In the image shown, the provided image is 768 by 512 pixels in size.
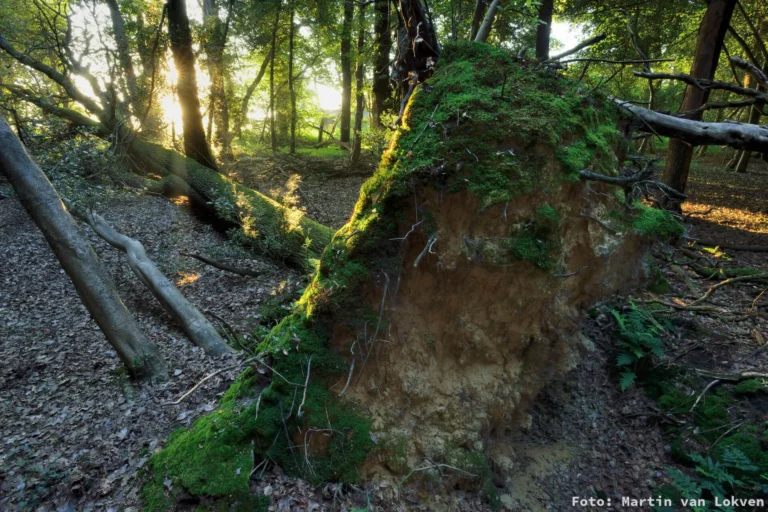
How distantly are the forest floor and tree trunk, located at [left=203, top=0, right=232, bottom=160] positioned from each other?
23.6 ft

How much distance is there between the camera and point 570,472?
4.04 m

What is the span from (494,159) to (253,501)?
10.7ft

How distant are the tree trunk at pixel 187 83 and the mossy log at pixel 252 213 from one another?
58cm

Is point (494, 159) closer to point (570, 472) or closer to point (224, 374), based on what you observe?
point (570, 472)

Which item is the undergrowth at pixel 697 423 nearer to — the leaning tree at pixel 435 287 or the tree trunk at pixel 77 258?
the leaning tree at pixel 435 287

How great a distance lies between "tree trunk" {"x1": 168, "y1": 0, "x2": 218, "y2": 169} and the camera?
9.91m

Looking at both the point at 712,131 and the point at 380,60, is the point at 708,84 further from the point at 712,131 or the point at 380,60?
the point at 380,60

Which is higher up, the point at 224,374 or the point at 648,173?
the point at 648,173

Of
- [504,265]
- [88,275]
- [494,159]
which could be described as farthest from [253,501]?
[88,275]

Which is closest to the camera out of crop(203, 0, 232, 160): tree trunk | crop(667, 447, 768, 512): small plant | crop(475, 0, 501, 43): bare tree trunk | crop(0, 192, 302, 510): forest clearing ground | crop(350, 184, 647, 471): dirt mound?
crop(350, 184, 647, 471): dirt mound

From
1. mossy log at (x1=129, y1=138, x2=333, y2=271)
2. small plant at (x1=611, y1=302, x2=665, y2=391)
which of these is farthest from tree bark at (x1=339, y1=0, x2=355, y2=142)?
small plant at (x1=611, y1=302, x2=665, y2=391)

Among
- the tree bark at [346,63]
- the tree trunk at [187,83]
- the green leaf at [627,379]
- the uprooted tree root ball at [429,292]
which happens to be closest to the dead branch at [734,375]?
the green leaf at [627,379]

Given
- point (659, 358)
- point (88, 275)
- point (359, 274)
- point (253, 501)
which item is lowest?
point (253, 501)

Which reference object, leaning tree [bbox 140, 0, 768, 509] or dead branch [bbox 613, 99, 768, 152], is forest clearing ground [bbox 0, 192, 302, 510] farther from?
dead branch [bbox 613, 99, 768, 152]
